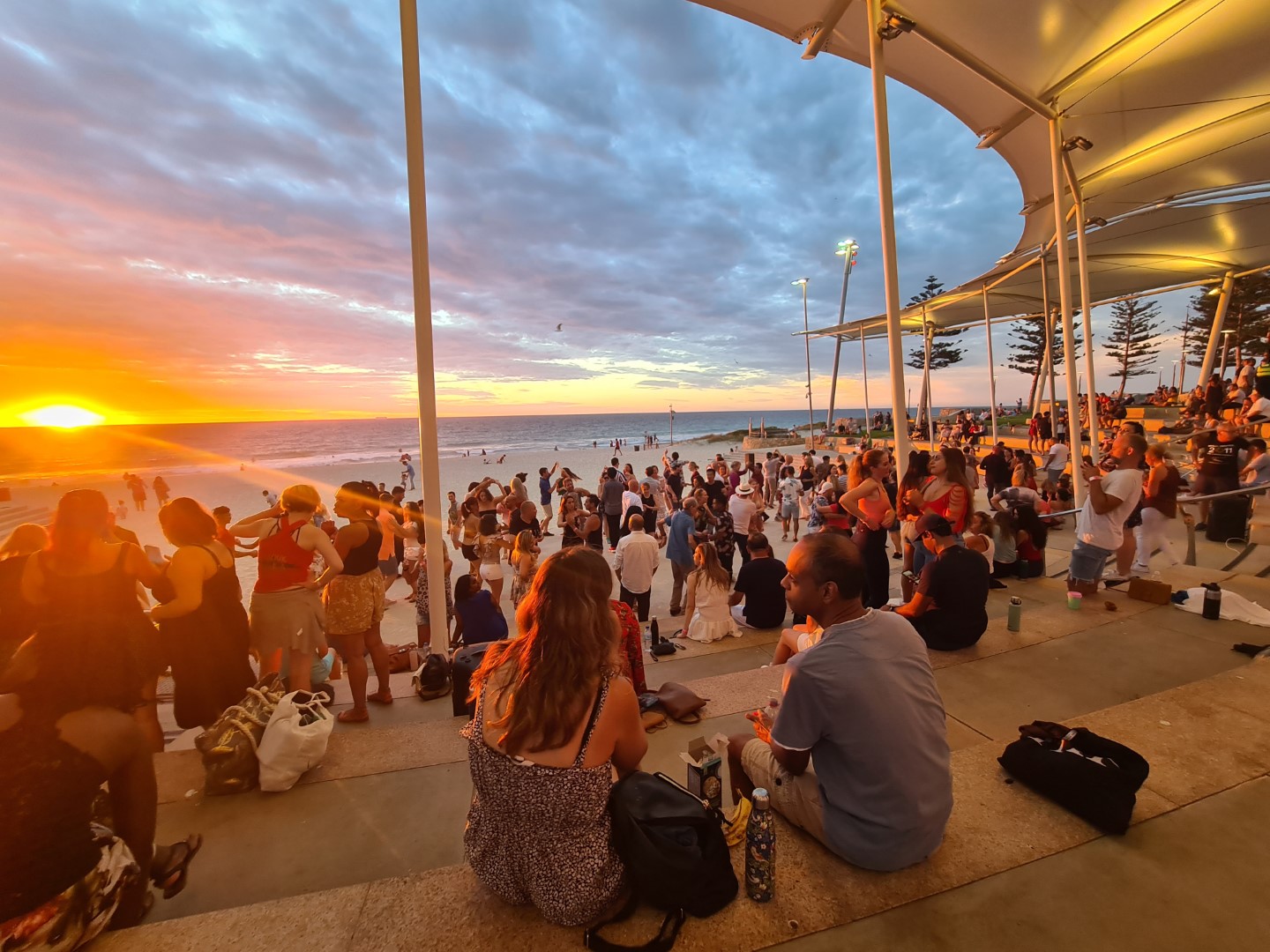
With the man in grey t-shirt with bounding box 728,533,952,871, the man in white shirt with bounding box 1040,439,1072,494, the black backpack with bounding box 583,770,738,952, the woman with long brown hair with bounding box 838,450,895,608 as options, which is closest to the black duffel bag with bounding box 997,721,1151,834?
the man in grey t-shirt with bounding box 728,533,952,871

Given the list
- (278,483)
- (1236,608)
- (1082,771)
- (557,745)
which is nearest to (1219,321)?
(1236,608)

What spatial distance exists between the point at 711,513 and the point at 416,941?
6314 mm

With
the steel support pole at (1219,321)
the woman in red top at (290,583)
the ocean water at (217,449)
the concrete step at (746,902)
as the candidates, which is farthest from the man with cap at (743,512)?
the ocean water at (217,449)

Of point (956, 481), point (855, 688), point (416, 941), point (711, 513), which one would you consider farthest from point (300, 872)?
point (711, 513)

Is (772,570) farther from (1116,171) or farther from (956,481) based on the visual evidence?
(1116,171)

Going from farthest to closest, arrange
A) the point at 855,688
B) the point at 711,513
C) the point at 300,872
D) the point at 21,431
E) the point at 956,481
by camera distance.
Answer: the point at 21,431, the point at 711,513, the point at 956,481, the point at 300,872, the point at 855,688

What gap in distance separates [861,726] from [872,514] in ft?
12.5

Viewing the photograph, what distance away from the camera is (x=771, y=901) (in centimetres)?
203

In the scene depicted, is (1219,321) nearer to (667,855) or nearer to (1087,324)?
(1087,324)

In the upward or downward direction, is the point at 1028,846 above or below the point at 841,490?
below

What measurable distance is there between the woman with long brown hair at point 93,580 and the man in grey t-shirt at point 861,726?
9.46ft

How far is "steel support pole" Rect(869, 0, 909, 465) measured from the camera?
19.0ft

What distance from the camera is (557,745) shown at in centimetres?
170

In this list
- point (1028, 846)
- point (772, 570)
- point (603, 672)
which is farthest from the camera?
point (772, 570)
